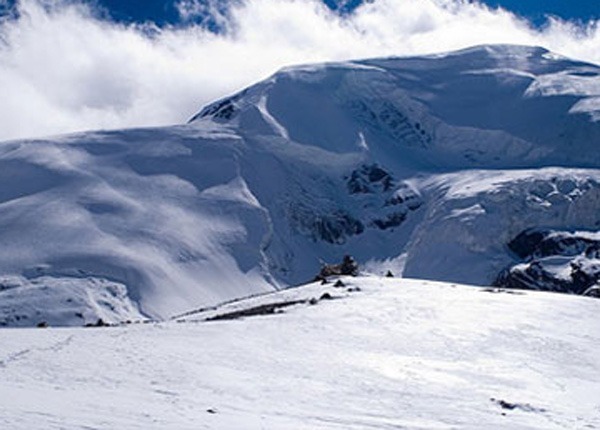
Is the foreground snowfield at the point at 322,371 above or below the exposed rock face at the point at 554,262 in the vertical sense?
below

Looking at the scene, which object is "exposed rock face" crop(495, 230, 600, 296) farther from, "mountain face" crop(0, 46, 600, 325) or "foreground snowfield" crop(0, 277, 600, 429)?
"foreground snowfield" crop(0, 277, 600, 429)

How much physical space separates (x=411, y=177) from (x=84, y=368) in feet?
341

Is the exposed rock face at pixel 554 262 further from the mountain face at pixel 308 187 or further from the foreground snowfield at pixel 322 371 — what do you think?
the foreground snowfield at pixel 322 371

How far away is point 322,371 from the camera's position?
81.3 ft

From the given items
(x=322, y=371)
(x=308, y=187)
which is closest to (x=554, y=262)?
(x=308, y=187)

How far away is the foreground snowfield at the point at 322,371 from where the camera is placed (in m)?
18.8

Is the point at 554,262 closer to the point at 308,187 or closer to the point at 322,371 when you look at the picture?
the point at 308,187

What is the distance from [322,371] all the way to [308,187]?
96.6 m

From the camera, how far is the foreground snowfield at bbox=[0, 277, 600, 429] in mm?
18844

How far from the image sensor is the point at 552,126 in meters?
126

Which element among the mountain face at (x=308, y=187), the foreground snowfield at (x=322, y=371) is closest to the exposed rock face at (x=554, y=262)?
the mountain face at (x=308, y=187)

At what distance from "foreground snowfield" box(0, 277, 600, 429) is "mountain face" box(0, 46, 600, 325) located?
150ft

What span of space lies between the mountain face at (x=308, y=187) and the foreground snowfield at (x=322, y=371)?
4561 cm

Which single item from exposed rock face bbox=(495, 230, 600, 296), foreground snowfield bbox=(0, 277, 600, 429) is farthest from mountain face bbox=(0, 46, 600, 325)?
foreground snowfield bbox=(0, 277, 600, 429)
